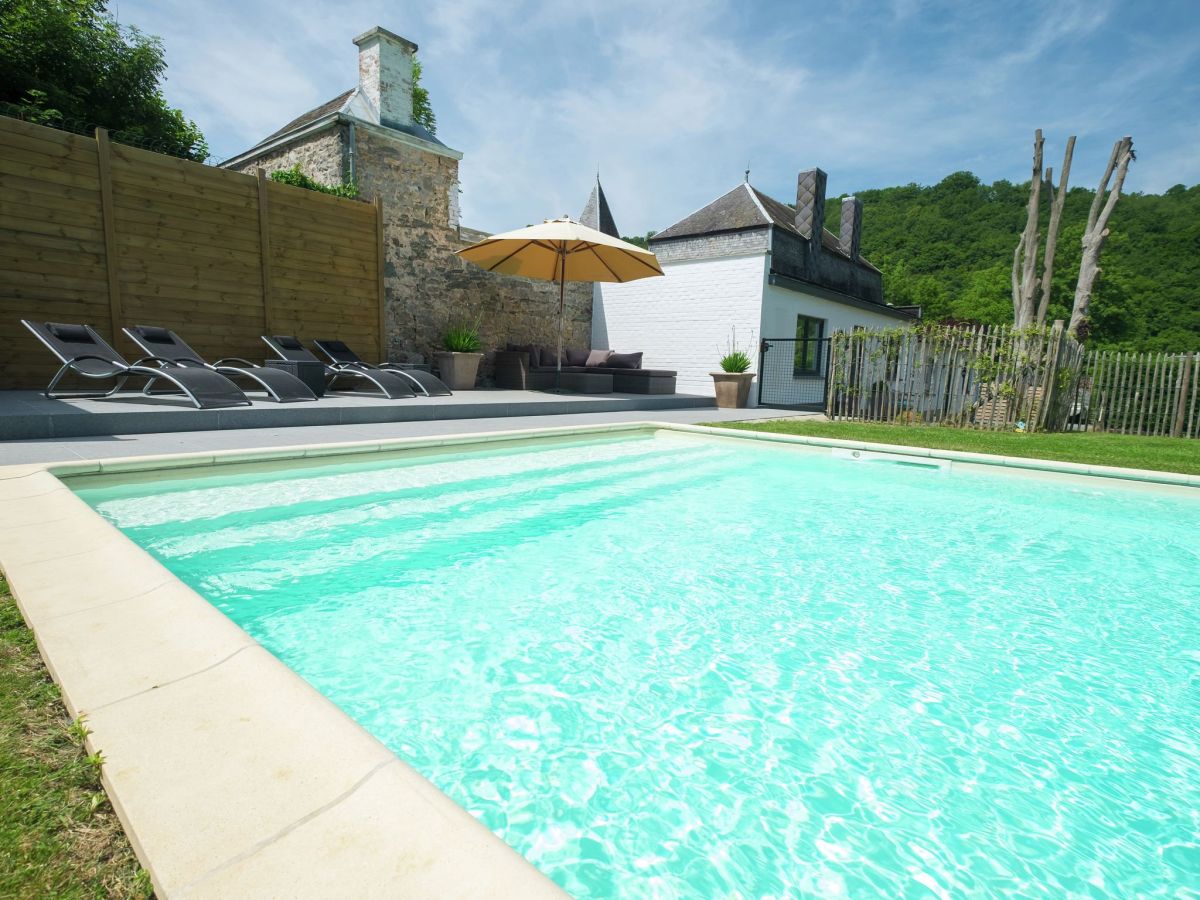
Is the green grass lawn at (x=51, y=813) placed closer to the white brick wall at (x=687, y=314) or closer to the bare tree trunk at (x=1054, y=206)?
the white brick wall at (x=687, y=314)

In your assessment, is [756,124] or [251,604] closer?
[251,604]

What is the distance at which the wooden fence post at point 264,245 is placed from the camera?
8.51 meters

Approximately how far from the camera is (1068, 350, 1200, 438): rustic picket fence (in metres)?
9.55

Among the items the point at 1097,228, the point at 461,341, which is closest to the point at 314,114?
the point at 461,341

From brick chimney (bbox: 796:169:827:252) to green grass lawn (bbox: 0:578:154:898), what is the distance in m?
16.6

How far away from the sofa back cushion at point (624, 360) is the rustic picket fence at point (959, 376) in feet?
12.6

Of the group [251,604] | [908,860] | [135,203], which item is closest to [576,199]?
[135,203]

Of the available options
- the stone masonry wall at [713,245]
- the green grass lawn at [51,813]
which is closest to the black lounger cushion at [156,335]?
the green grass lawn at [51,813]

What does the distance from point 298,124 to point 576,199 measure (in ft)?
23.9

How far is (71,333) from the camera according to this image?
6.19m

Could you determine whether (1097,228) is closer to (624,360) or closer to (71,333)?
(624,360)

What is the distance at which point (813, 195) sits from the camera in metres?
15.3

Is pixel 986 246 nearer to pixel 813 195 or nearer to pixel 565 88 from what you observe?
pixel 813 195

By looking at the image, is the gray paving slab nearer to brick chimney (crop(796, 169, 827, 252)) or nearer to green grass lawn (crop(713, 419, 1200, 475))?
green grass lawn (crop(713, 419, 1200, 475))
